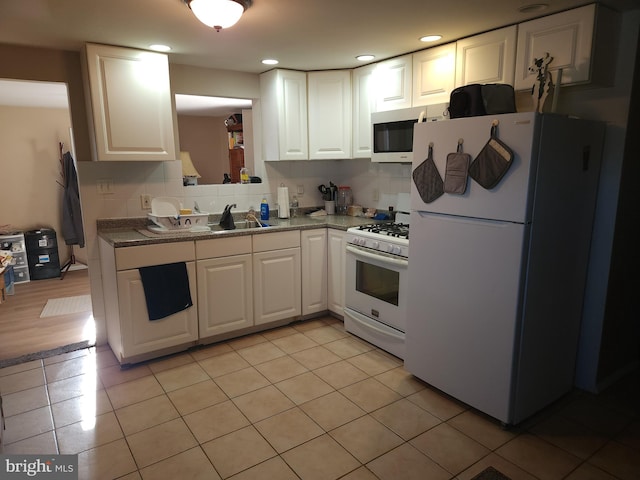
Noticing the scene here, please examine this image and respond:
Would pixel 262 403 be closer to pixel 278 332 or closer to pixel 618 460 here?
pixel 278 332

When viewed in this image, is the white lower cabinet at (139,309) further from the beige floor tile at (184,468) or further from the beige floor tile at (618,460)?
the beige floor tile at (618,460)

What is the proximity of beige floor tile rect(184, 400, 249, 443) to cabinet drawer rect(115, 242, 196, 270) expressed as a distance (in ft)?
3.37

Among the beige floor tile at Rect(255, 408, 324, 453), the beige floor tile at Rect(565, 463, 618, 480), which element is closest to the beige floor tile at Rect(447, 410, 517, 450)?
the beige floor tile at Rect(565, 463, 618, 480)

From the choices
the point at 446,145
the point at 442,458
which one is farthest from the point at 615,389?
the point at 446,145

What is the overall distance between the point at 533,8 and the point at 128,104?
2525 mm

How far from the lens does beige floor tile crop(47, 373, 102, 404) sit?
2523 millimetres

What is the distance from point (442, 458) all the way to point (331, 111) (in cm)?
275

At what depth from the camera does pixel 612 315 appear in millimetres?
2527

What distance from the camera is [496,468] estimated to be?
1.90m

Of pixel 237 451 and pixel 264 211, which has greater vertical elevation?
pixel 264 211

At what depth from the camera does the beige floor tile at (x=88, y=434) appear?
2064mm

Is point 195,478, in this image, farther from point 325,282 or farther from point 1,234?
point 1,234

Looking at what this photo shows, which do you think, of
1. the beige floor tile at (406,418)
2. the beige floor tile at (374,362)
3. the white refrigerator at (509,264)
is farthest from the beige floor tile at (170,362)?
the white refrigerator at (509,264)

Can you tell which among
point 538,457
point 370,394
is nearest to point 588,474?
point 538,457
